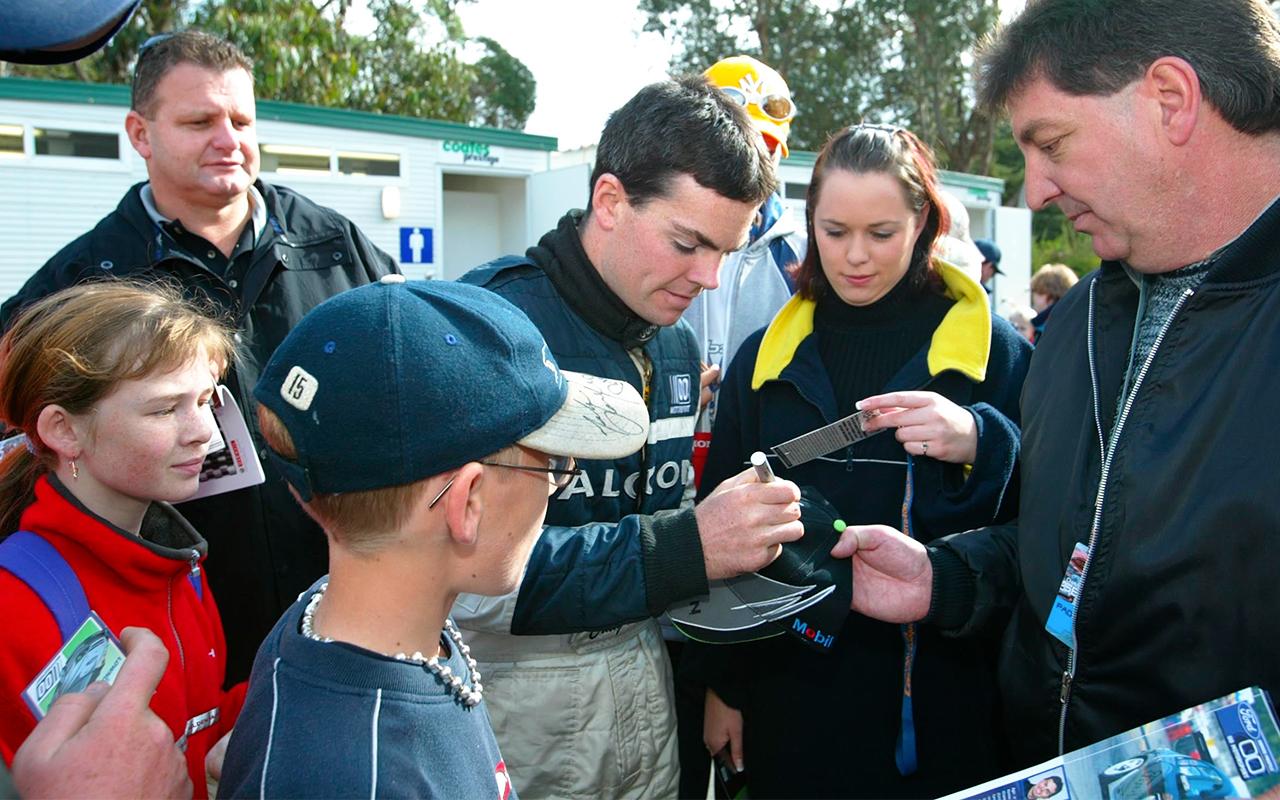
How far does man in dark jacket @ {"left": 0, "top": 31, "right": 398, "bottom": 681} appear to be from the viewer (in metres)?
3.16

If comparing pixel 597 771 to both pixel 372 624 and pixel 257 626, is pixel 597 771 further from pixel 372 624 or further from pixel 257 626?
pixel 257 626

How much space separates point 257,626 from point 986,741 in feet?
7.46

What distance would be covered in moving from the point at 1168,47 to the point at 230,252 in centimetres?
291

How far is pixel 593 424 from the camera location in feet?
5.45

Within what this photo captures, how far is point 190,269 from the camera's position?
129 inches

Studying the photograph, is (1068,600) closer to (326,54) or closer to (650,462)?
(650,462)

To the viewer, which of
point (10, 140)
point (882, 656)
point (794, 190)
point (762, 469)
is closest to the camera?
point (762, 469)

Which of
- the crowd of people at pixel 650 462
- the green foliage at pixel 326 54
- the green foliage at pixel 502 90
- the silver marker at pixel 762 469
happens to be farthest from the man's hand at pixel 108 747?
the green foliage at pixel 502 90

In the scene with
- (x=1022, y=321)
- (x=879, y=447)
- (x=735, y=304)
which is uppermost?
(x=735, y=304)

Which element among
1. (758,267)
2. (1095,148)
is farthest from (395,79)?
(1095,148)

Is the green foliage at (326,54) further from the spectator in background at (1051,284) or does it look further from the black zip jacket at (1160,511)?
the black zip jacket at (1160,511)

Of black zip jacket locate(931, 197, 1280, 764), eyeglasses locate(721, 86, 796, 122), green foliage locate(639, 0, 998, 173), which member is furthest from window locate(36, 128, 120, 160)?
green foliage locate(639, 0, 998, 173)

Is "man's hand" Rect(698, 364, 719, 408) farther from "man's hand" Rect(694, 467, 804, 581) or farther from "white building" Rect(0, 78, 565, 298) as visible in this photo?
"white building" Rect(0, 78, 565, 298)

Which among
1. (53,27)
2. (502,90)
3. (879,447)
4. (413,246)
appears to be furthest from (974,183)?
(502,90)
